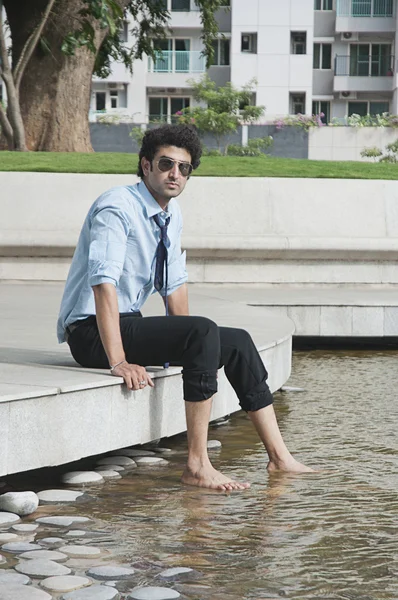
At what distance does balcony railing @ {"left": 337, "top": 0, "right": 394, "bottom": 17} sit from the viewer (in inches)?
2144

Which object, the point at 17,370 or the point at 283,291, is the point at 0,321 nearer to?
the point at 17,370

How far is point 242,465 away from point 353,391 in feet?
8.01

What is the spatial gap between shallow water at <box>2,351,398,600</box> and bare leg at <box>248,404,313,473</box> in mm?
76

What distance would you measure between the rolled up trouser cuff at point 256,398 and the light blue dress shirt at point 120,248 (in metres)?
0.69

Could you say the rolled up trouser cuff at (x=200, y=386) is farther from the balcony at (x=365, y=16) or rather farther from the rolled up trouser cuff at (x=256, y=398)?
the balcony at (x=365, y=16)

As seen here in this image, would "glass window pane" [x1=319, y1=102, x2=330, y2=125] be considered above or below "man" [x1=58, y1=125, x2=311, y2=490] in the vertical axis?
above

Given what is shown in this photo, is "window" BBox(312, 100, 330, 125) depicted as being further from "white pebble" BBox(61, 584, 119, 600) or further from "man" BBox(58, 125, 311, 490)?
"white pebble" BBox(61, 584, 119, 600)

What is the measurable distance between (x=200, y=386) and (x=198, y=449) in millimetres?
274

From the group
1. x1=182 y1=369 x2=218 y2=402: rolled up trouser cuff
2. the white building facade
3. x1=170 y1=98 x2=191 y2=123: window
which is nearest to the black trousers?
x1=182 y1=369 x2=218 y2=402: rolled up trouser cuff

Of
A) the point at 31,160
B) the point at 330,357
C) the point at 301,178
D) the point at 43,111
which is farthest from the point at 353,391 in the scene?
the point at 43,111

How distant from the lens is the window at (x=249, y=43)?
53062 millimetres

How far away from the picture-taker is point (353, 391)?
780 cm

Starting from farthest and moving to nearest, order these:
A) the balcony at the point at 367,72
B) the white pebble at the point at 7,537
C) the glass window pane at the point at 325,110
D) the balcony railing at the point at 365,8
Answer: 1. the glass window pane at the point at 325,110
2. the balcony at the point at 367,72
3. the balcony railing at the point at 365,8
4. the white pebble at the point at 7,537

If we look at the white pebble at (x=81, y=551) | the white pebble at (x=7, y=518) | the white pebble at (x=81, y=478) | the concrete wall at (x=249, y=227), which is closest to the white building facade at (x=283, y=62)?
the concrete wall at (x=249, y=227)
